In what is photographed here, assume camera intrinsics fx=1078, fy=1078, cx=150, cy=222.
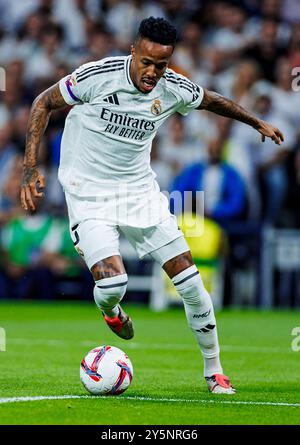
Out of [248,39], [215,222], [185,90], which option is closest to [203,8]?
[248,39]

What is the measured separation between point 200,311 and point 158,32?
2.09 metres

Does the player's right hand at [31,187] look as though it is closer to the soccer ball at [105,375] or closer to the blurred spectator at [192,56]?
the soccer ball at [105,375]

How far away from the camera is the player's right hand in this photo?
7.56 metres

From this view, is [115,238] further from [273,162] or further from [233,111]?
[273,162]

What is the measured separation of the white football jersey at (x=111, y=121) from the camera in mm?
8055

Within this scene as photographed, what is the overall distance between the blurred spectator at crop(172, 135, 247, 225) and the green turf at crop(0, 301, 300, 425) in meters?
1.66

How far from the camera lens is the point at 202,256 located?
16375 mm

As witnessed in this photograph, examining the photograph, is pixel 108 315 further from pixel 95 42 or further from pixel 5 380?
pixel 95 42

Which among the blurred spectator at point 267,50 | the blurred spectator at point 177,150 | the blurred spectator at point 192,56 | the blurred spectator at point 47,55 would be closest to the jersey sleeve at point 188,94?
the blurred spectator at point 177,150

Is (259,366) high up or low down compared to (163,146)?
down

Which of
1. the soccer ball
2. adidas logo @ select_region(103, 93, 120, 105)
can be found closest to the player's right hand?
adidas logo @ select_region(103, 93, 120, 105)

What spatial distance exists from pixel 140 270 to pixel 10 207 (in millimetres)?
2327

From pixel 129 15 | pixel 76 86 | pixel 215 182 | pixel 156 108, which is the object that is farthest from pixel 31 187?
pixel 129 15

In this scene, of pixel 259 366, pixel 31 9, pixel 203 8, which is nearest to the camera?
pixel 259 366
